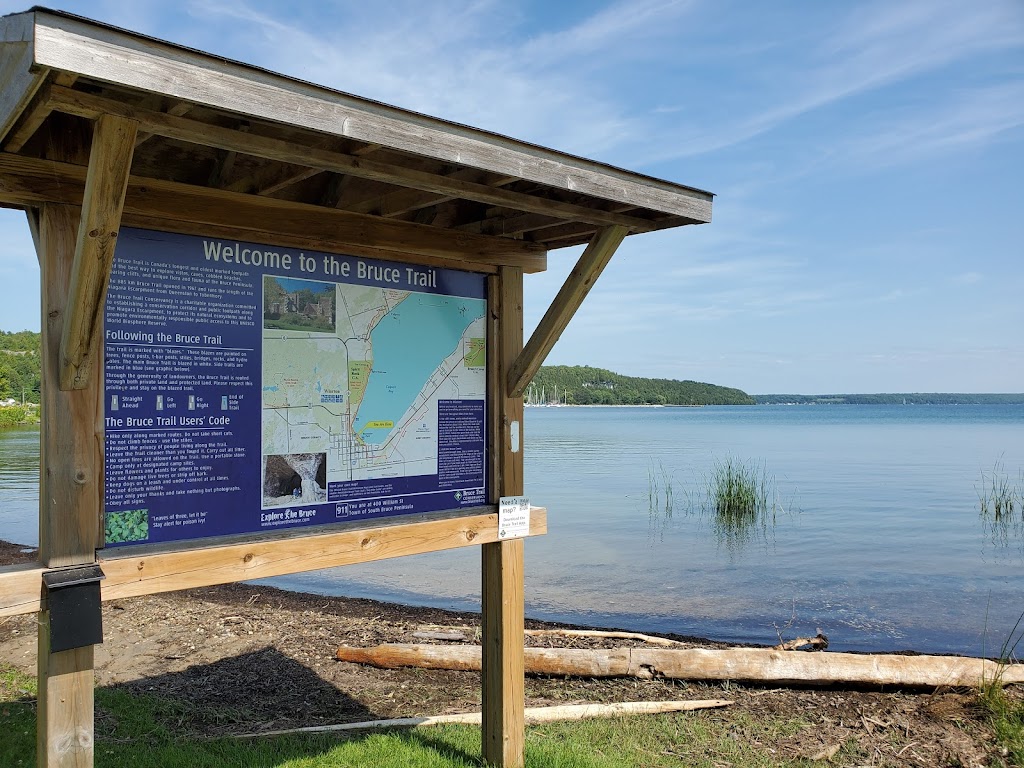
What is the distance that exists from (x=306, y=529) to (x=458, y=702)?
2708 millimetres

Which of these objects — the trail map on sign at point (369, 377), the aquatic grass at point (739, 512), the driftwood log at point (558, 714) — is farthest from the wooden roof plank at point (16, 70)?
the aquatic grass at point (739, 512)

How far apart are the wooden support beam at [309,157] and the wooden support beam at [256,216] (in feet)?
1.37

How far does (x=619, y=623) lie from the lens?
9.58 metres

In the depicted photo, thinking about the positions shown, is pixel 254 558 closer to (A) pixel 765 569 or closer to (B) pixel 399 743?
(B) pixel 399 743

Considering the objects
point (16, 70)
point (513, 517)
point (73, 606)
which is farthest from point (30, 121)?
point (513, 517)

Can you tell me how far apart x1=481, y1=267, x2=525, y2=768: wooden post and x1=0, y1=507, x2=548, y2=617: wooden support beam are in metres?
0.23

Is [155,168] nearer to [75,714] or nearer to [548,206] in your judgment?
[548,206]

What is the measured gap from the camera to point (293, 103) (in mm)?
2445

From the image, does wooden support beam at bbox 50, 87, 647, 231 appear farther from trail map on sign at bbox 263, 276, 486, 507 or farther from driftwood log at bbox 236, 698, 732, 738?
driftwood log at bbox 236, 698, 732, 738

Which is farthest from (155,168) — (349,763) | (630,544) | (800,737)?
(630,544)

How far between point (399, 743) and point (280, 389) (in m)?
2.27

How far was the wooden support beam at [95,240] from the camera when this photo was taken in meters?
2.39

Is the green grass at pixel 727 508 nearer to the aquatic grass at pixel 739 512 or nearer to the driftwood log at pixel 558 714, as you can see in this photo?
the aquatic grass at pixel 739 512

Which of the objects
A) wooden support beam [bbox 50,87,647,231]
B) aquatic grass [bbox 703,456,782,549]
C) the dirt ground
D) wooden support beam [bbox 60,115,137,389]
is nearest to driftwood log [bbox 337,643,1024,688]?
the dirt ground
